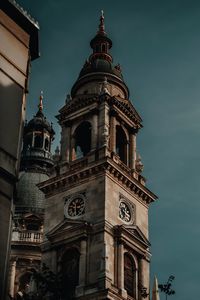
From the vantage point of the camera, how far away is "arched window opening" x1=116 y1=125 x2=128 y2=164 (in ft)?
159

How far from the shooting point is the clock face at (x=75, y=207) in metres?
43.6

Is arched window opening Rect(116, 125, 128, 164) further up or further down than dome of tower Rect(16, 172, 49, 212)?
further down

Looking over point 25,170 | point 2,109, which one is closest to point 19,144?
point 2,109

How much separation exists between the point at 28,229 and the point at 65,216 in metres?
20.4

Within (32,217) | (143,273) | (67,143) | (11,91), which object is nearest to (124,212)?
(143,273)

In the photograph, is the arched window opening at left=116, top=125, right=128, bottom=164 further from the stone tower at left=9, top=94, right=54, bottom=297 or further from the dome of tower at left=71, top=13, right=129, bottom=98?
the stone tower at left=9, top=94, right=54, bottom=297

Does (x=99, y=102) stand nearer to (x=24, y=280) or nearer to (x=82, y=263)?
(x=82, y=263)

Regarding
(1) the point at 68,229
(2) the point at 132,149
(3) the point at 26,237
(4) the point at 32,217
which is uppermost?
(4) the point at 32,217

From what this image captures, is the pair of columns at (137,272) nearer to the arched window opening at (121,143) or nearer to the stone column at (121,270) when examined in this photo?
the stone column at (121,270)

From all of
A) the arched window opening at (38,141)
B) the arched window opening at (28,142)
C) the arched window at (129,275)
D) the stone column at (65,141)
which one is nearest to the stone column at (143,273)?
the arched window at (129,275)

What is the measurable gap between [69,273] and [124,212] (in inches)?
213

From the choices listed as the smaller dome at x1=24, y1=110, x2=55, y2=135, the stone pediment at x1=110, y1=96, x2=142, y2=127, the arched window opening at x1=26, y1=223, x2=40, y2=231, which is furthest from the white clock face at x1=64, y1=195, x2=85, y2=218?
the smaller dome at x1=24, y1=110, x2=55, y2=135

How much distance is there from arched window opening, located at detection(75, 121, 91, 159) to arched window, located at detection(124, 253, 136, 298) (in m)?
9.14

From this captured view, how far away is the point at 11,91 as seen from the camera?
58.6ft
